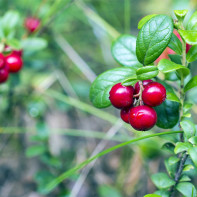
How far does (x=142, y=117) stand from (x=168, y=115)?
0.59 feet

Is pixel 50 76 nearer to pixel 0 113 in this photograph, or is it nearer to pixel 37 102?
pixel 37 102

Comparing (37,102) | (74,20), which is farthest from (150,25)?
(74,20)

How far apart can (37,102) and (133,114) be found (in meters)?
1.15

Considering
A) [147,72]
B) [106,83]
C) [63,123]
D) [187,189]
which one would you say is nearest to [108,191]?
[63,123]

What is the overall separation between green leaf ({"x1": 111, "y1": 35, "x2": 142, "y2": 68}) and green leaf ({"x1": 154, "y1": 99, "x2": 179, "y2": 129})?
0.56 feet

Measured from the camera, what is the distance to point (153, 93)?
0.72 meters

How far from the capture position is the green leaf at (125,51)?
926 mm

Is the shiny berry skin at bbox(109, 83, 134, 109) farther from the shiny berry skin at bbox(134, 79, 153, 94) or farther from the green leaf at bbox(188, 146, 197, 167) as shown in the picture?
the green leaf at bbox(188, 146, 197, 167)

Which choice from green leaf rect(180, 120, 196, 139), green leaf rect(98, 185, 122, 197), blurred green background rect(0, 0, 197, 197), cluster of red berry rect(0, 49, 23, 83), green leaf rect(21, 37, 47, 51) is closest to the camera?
green leaf rect(180, 120, 196, 139)

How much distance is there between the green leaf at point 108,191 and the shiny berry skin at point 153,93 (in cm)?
122

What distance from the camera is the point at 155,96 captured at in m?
0.73

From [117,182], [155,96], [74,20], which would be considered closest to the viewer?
[155,96]

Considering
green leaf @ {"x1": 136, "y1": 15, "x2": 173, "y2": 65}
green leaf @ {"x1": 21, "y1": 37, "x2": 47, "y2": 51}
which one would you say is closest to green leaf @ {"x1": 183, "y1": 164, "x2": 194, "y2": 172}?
green leaf @ {"x1": 136, "y1": 15, "x2": 173, "y2": 65}

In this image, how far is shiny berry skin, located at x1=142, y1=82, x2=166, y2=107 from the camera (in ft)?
2.37
